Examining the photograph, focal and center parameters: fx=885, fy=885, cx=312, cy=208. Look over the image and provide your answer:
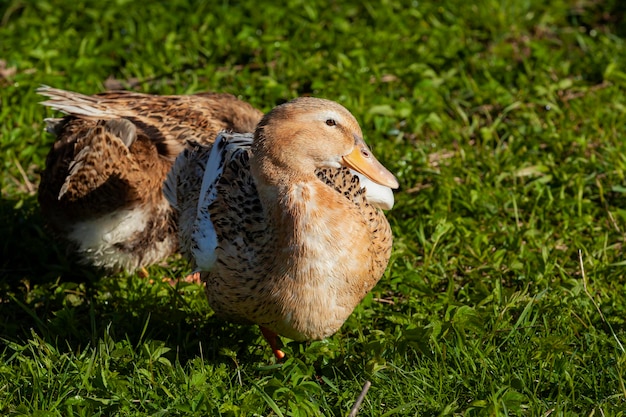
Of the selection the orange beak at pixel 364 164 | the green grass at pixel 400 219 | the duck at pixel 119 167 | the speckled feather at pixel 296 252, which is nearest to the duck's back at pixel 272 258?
the speckled feather at pixel 296 252

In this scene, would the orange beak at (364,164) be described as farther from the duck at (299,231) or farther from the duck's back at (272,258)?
the duck's back at (272,258)

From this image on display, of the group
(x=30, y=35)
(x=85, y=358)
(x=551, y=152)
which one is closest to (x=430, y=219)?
(x=551, y=152)

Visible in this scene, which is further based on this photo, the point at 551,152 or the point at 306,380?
the point at 551,152

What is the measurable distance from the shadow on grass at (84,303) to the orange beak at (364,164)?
3.37 ft

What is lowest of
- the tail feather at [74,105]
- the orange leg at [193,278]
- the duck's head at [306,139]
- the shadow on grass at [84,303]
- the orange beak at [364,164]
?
the orange leg at [193,278]

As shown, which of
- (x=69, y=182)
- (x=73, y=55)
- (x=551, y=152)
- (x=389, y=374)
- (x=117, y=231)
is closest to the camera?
(x=389, y=374)

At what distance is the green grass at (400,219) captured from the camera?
11.9 ft

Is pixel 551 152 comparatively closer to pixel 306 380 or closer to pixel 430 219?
pixel 430 219

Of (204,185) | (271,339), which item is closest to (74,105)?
(204,185)

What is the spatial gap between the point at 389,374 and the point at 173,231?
169 cm

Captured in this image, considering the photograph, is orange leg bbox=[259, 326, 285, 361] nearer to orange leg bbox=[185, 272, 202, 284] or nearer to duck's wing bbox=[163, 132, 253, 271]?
duck's wing bbox=[163, 132, 253, 271]

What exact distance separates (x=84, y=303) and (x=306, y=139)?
1.83 metres

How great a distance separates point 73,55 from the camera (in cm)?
623

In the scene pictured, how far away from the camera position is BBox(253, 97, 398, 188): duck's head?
3.46 meters
